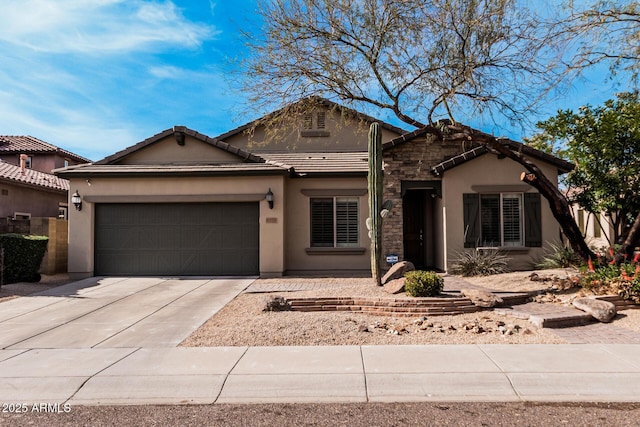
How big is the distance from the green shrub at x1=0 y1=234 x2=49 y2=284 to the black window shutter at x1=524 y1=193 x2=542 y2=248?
595 inches

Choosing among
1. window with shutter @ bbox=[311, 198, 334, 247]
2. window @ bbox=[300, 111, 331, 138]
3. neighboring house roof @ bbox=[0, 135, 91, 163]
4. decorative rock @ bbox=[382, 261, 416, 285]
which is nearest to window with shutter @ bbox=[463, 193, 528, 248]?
decorative rock @ bbox=[382, 261, 416, 285]

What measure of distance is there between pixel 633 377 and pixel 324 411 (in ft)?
11.9

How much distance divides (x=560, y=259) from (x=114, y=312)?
12.0 m

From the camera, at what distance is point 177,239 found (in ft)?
44.2

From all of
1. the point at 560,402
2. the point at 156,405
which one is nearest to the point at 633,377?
the point at 560,402

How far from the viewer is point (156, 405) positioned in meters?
4.38

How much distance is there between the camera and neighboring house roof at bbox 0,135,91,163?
23.6 meters

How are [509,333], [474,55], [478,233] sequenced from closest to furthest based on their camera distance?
[509,333]
[474,55]
[478,233]

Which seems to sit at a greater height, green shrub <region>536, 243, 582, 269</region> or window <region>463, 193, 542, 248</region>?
window <region>463, 193, 542, 248</region>

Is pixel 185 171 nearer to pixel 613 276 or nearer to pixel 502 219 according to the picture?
pixel 502 219

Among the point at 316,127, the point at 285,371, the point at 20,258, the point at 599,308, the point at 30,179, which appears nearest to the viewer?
the point at 285,371

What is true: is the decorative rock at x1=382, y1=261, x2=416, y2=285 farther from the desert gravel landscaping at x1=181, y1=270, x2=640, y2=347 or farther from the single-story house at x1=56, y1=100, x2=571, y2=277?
the single-story house at x1=56, y1=100, x2=571, y2=277

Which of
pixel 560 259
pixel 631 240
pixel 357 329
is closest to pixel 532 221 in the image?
pixel 560 259

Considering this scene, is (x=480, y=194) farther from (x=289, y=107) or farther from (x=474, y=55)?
(x=289, y=107)
